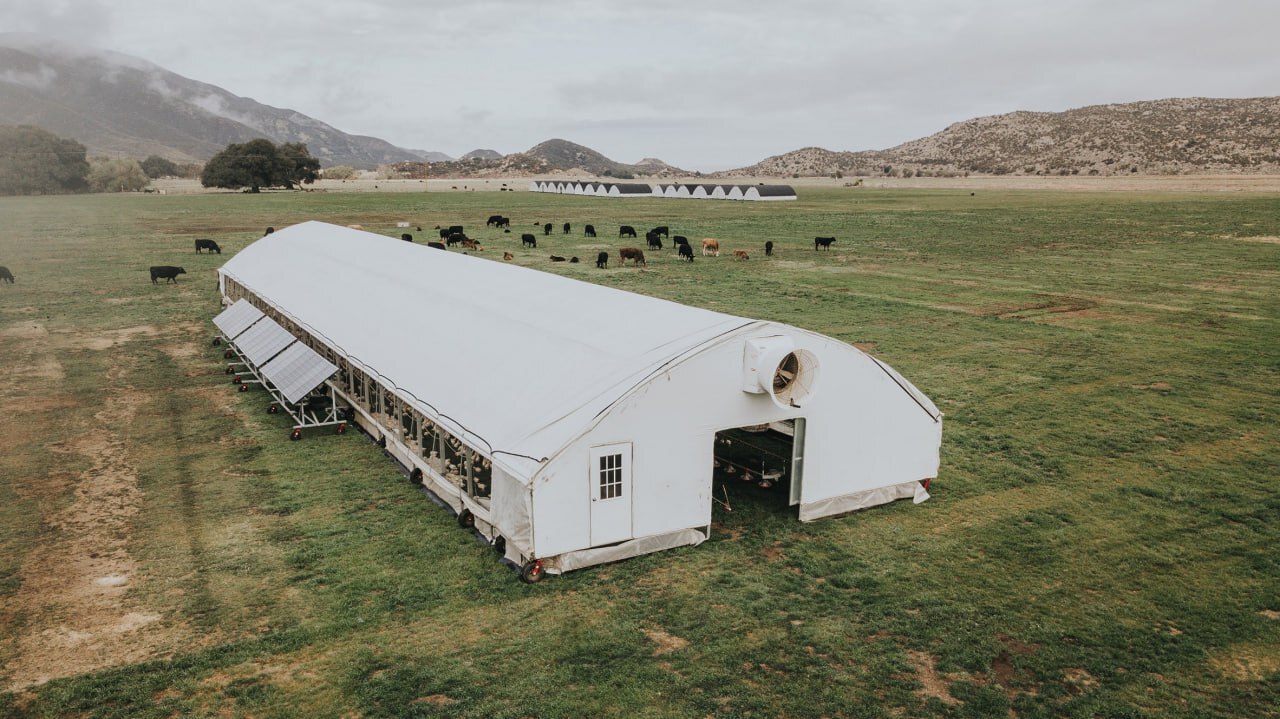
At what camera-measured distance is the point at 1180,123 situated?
179 metres

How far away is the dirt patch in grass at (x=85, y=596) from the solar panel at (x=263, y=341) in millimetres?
5027

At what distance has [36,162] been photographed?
11438 cm

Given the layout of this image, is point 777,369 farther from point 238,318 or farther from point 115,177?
point 115,177

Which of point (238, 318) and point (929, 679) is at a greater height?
point (238, 318)

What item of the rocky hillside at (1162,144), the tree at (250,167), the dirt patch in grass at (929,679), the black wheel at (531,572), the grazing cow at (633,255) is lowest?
the dirt patch in grass at (929,679)

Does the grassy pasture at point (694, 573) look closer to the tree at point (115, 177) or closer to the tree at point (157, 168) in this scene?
the tree at point (115, 177)

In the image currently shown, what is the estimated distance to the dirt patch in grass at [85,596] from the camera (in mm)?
9906

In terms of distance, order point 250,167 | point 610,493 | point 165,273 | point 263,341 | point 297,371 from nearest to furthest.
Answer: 1. point 610,493
2. point 297,371
3. point 263,341
4. point 165,273
5. point 250,167

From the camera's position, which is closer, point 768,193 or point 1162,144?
point 768,193

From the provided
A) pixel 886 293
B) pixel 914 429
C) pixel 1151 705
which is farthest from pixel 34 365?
pixel 886 293

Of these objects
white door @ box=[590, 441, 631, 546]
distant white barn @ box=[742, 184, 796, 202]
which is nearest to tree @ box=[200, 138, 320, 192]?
distant white barn @ box=[742, 184, 796, 202]

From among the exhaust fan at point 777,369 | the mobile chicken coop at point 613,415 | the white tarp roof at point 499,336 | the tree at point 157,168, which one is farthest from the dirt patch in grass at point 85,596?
the tree at point 157,168

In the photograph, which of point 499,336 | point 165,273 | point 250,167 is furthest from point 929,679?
point 250,167

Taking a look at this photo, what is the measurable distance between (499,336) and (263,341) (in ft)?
32.5
